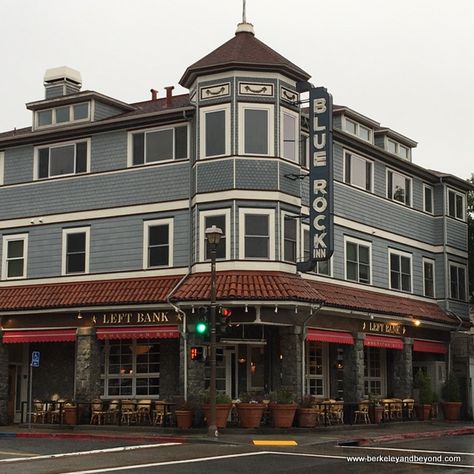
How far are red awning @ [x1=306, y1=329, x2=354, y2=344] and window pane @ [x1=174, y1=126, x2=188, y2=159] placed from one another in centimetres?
737

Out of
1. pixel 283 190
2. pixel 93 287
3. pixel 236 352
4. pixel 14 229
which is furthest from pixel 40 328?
pixel 283 190

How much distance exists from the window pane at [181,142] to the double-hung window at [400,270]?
10.4m

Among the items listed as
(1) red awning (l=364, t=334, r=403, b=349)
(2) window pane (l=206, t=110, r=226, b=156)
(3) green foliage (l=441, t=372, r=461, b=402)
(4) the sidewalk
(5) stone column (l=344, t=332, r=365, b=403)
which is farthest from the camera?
(3) green foliage (l=441, t=372, r=461, b=402)

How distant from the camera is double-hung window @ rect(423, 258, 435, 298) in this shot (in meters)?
38.2

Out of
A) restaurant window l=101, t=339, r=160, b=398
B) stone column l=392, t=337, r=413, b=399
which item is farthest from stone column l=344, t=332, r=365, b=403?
restaurant window l=101, t=339, r=160, b=398

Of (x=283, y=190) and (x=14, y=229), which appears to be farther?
(x=14, y=229)

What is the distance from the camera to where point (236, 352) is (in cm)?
2989

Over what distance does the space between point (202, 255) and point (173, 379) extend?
4.52m

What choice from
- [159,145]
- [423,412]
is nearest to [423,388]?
[423,412]

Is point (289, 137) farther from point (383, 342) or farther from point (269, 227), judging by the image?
point (383, 342)

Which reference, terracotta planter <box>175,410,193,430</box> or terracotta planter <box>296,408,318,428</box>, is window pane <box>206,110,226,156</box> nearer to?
terracotta planter <box>175,410,193,430</box>

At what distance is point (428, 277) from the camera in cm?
3847

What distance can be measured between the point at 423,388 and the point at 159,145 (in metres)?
14.1

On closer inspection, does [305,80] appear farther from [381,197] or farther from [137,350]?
[137,350]
